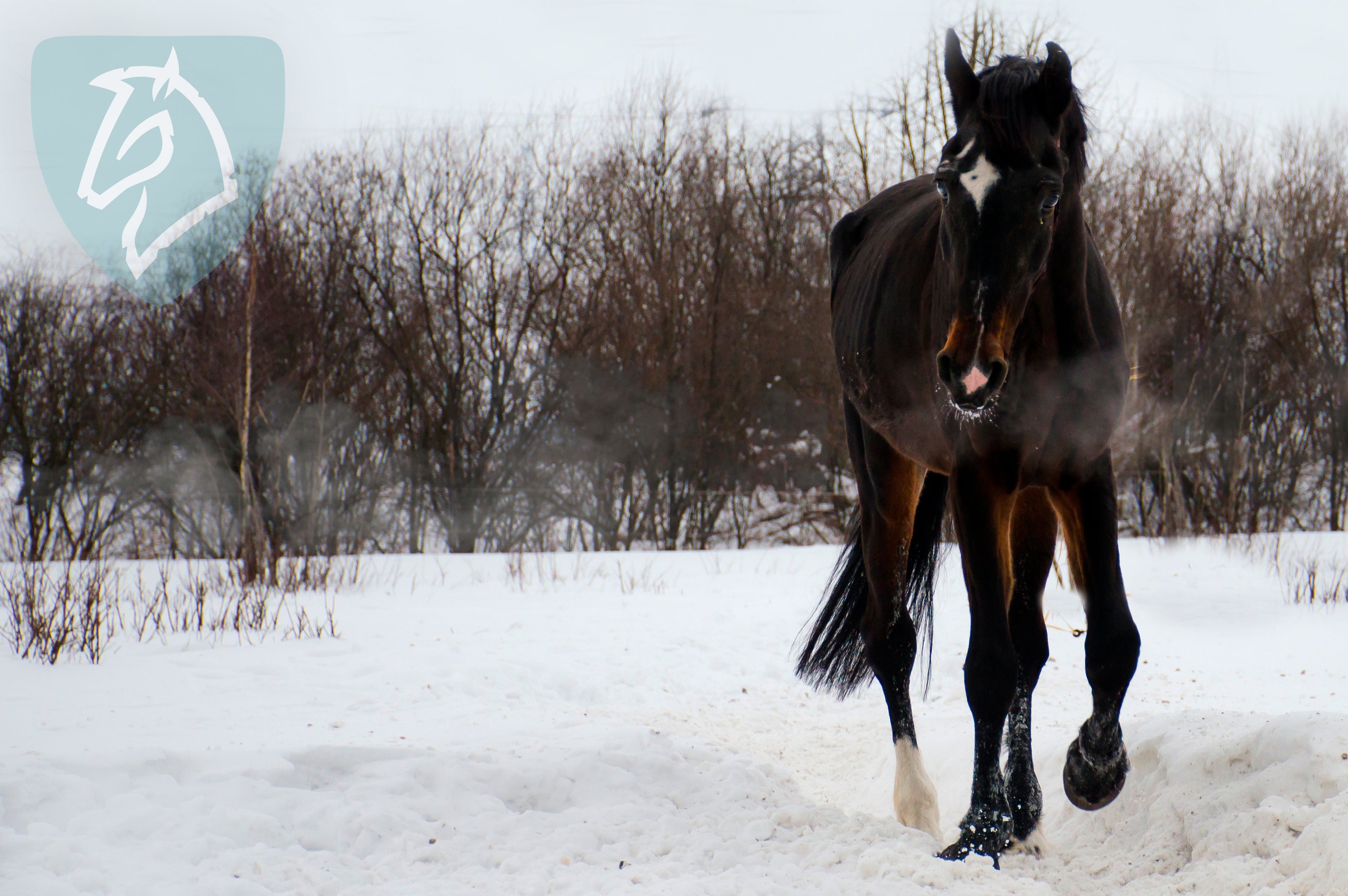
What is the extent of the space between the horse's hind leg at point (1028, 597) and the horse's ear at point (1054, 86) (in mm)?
1264

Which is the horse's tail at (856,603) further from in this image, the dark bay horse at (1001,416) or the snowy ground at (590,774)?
the snowy ground at (590,774)

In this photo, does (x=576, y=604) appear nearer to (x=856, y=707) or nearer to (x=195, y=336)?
(x=856, y=707)

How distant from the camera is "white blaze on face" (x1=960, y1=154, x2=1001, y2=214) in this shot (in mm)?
2250

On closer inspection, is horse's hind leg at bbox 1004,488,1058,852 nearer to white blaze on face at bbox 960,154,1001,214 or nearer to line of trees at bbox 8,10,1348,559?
white blaze on face at bbox 960,154,1001,214

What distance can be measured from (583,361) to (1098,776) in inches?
729

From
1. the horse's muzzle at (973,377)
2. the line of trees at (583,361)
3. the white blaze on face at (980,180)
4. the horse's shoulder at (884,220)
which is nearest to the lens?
the horse's muzzle at (973,377)

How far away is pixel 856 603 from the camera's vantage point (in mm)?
3969

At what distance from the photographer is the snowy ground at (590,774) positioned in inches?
92.0

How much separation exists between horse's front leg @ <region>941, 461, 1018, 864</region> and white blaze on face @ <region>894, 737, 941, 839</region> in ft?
1.59

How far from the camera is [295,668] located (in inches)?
209

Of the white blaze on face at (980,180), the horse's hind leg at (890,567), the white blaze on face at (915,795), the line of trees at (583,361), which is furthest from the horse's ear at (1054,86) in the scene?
the line of trees at (583,361)

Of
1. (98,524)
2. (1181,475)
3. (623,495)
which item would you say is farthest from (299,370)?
(1181,475)

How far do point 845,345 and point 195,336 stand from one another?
54.9 feet

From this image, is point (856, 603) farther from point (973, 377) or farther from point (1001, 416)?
point (973, 377)
